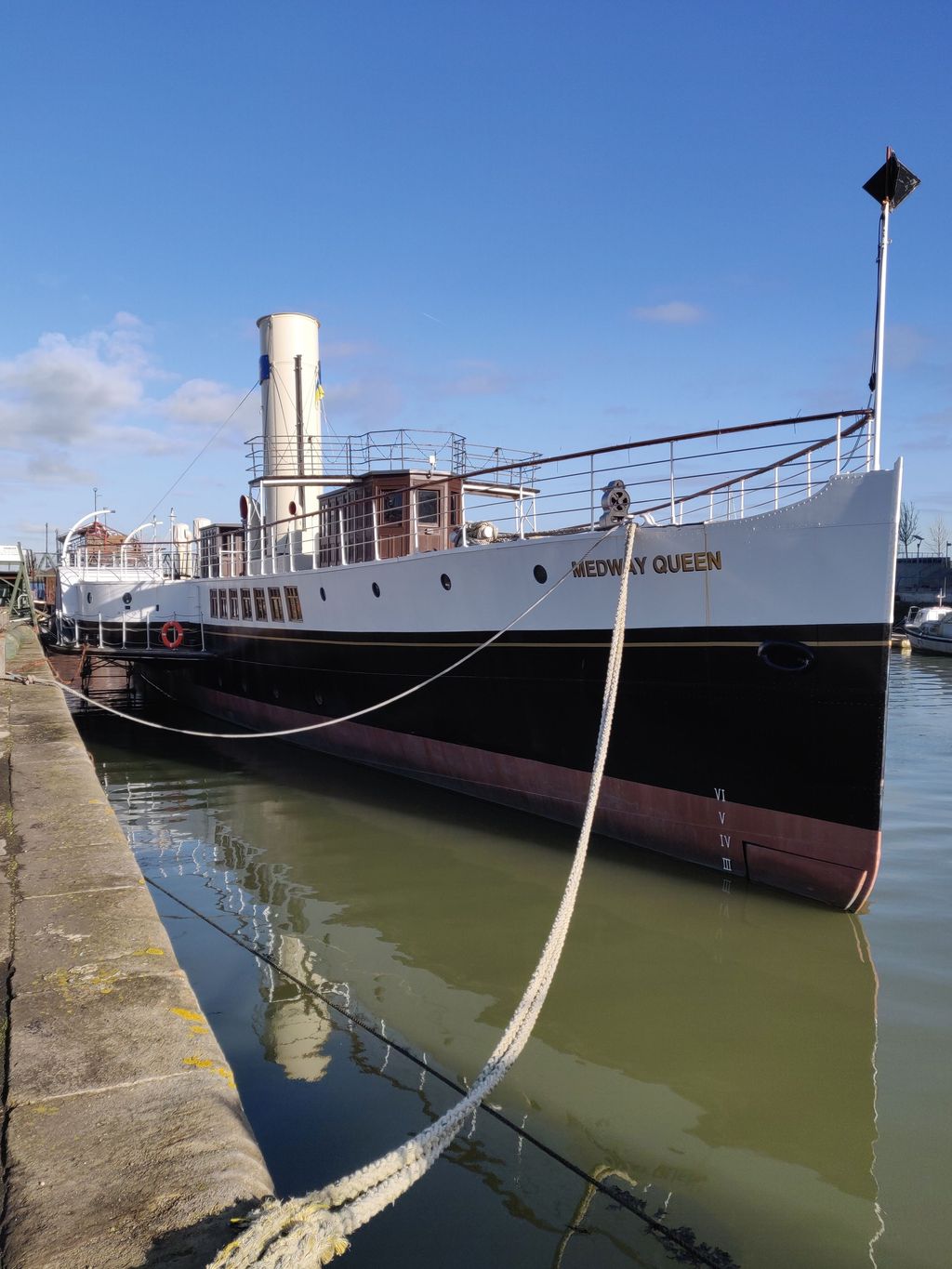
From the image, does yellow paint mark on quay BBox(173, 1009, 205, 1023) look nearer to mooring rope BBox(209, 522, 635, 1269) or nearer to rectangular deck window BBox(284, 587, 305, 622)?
mooring rope BBox(209, 522, 635, 1269)

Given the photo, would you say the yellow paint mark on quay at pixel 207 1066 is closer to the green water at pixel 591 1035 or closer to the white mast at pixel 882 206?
the green water at pixel 591 1035

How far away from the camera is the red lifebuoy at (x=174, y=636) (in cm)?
1739

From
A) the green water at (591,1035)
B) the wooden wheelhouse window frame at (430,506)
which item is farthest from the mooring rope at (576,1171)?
the wooden wheelhouse window frame at (430,506)

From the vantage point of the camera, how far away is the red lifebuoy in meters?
17.4

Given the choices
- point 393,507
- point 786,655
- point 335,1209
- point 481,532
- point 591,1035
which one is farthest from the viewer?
point 393,507

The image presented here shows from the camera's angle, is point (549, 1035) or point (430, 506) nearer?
point (549, 1035)

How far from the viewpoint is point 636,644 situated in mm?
8656

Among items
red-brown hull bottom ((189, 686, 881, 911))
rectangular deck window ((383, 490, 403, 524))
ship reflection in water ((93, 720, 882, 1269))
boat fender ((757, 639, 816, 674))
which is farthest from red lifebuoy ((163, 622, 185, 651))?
boat fender ((757, 639, 816, 674))

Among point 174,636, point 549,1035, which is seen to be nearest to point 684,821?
point 549,1035

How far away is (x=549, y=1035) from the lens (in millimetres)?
5355

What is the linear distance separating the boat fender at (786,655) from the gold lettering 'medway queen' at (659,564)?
0.87 meters

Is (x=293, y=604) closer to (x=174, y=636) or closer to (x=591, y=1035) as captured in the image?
(x=174, y=636)

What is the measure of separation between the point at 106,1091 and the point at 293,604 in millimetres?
11457

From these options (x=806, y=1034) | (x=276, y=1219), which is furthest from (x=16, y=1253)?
(x=806, y=1034)
